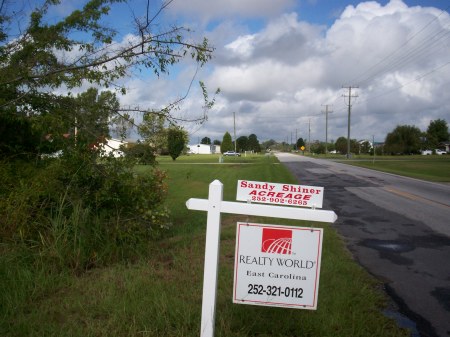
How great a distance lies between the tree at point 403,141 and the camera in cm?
9834

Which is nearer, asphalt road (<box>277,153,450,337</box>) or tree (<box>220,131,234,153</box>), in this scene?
asphalt road (<box>277,153,450,337</box>)

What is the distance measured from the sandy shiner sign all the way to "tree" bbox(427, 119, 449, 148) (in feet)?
378

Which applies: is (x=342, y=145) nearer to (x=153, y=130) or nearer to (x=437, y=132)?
(x=437, y=132)

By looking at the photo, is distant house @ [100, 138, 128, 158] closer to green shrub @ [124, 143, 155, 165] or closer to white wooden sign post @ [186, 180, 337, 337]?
green shrub @ [124, 143, 155, 165]

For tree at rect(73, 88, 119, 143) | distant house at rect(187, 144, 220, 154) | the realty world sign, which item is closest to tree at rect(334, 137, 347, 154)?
distant house at rect(187, 144, 220, 154)

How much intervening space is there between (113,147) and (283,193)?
156 inches

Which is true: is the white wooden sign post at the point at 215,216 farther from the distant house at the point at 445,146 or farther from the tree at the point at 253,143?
the tree at the point at 253,143

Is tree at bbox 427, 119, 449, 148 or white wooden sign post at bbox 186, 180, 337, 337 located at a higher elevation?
Answer: tree at bbox 427, 119, 449, 148

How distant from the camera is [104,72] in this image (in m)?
6.41

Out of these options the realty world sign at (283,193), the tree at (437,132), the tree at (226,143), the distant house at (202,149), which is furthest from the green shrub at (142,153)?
the distant house at (202,149)

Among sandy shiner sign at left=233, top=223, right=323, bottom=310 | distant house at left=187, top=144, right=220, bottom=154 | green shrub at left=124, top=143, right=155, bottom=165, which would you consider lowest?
distant house at left=187, top=144, right=220, bottom=154

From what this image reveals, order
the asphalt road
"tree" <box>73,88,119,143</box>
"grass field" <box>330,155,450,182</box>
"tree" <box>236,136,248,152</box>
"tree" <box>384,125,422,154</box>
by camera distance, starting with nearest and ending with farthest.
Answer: the asphalt road
"tree" <box>73,88,119,143</box>
"grass field" <box>330,155,450,182</box>
"tree" <box>384,125,422,154</box>
"tree" <box>236,136,248,152</box>

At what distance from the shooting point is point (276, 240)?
3.53 meters

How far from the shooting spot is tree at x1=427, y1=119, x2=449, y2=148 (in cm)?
10862
